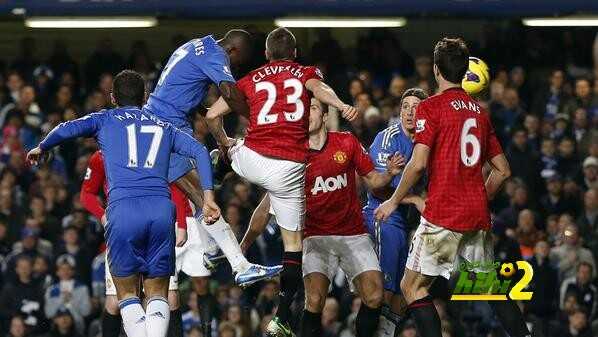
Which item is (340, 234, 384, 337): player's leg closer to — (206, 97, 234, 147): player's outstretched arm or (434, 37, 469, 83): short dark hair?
(206, 97, 234, 147): player's outstretched arm

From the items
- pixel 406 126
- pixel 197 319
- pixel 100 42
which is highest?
pixel 406 126

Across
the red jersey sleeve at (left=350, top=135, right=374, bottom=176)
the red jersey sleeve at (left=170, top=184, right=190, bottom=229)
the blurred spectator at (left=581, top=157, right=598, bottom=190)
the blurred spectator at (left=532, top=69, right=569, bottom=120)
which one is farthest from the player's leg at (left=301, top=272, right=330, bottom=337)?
the blurred spectator at (left=532, top=69, right=569, bottom=120)

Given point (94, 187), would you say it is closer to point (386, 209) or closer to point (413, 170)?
point (386, 209)

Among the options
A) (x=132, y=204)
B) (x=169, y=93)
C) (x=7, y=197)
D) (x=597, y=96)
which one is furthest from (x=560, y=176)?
(x=132, y=204)

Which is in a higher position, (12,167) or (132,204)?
(132,204)

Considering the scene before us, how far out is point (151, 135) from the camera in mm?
13703

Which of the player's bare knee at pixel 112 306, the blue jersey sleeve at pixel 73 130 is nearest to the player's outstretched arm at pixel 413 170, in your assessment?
the blue jersey sleeve at pixel 73 130

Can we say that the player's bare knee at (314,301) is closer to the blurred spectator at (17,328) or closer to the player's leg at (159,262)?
the player's leg at (159,262)

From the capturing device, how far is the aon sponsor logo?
1515 cm

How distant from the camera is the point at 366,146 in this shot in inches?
873

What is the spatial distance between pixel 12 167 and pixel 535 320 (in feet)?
23.7

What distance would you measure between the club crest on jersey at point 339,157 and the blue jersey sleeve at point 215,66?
1132 millimetres

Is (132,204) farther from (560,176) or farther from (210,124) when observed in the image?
(560,176)

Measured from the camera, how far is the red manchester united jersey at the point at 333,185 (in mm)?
15133
